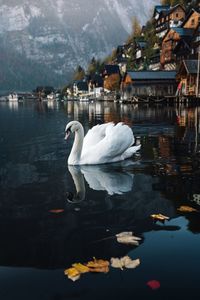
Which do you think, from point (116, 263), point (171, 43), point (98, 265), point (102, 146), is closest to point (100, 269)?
point (98, 265)

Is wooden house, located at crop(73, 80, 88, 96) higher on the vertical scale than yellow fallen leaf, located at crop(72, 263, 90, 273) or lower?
higher

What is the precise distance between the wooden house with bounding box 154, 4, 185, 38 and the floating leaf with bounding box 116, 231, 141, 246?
90.4 m

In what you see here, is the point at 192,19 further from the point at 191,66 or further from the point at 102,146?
the point at 102,146

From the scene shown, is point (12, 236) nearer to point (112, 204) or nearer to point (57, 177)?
point (112, 204)

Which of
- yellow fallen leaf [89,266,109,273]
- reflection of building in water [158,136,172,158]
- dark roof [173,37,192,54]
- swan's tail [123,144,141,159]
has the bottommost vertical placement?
yellow fallen leaf [89,266,109,273]

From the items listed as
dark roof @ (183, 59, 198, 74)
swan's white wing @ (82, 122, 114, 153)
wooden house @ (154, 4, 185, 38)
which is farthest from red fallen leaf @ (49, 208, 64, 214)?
wooden house @ (154, 4, 185, 38)

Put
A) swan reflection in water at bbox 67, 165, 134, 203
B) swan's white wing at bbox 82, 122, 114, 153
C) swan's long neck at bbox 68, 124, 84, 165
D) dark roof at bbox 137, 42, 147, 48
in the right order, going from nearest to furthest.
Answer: swan reflection in water at bbox 67, 165, 134, 203 → swan's long neck at bbox 68, 124, 84, 165 → swan's white wing at bbox 82, 122, 114, 153 → dark roof at bbox 137, 42, 147, 48

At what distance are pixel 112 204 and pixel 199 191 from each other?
81.0 inches

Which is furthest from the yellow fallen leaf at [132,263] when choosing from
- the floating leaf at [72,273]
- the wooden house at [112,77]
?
the wooden house at [112,77]

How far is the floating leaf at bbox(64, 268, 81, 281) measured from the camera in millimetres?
4488

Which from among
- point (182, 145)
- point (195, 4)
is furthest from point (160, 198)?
point (195, 4)

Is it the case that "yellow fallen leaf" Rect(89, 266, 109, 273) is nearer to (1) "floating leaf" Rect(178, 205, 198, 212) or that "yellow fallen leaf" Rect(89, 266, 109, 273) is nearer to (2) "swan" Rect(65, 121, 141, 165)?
(1) "floating leaf" Rect(178, 205, 198, 212)

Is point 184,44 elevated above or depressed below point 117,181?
above

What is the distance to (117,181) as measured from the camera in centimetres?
919
